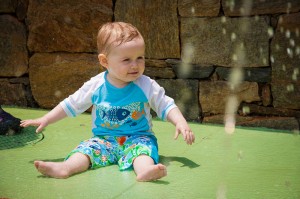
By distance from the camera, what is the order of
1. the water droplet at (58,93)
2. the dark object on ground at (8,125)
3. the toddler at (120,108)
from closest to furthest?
the toddler at (120,108)
the dark object on ground at (8,125)
the water droplet at (58,93)

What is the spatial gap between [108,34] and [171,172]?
34.3 inches

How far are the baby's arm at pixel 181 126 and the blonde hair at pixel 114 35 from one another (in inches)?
19.4

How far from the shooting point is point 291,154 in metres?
3.06

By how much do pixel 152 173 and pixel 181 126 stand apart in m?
0.36

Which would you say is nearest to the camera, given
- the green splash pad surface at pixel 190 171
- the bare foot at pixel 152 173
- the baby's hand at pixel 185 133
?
the green splash pad surface at pixel 190 171

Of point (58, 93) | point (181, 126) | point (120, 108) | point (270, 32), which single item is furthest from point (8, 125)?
point (270, 32)

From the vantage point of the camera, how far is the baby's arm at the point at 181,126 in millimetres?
2607

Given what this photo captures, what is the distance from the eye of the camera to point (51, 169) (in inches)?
98.9

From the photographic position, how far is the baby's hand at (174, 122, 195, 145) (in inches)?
102

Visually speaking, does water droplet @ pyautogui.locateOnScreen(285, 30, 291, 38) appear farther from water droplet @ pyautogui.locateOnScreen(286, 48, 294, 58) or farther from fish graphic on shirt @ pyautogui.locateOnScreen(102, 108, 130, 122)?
fish graphic on shirt @ pyautogui.locateOnScreen(102, 108, 130, 122)

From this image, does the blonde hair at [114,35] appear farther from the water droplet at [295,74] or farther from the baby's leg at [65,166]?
the water droplet at [295,74]

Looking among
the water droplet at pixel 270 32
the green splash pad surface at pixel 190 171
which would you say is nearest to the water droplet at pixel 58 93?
the green splash pad surface at pixel 190 171

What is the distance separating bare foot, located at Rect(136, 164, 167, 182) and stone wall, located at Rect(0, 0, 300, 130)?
5.83 ft

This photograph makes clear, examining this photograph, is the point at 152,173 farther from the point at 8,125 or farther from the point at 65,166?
the point at 8,125
